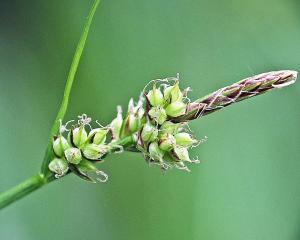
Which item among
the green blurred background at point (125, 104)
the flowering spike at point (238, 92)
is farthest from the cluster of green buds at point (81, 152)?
the green blurred background at point (125, 104)

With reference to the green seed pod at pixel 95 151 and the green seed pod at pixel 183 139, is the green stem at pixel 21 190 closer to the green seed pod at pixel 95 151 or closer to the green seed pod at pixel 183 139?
the green seed pod at pixel 95 151

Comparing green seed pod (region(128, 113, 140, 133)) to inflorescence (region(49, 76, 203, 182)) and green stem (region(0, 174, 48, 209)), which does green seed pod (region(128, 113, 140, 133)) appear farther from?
green stem (region(0, 174, 48, 209))

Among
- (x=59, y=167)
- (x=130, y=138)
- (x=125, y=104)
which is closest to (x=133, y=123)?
(x=130, y=138)

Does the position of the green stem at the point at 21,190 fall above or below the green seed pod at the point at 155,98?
below

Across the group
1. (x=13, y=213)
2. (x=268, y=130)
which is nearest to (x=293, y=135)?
(x=268, y=130)

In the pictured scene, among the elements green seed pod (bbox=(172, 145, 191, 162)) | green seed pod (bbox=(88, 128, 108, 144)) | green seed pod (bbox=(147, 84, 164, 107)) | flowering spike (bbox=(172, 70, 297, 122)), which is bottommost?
green seed pod (bbox=(172, 145, 191, 162))

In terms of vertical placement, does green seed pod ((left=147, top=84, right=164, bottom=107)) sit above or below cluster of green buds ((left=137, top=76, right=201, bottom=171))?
above

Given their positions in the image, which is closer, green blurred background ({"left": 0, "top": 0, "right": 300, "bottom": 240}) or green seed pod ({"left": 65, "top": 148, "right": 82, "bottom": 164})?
green seed pod ({"left": 65, "top": 148, "right": 82, "bottom": 164})

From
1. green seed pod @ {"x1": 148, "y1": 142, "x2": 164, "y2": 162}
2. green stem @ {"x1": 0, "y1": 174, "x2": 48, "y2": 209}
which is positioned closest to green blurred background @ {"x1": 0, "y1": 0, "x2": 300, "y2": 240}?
green stem @ {"x1": 0, "y1": 174, "x2": 48, "y2": 209}
